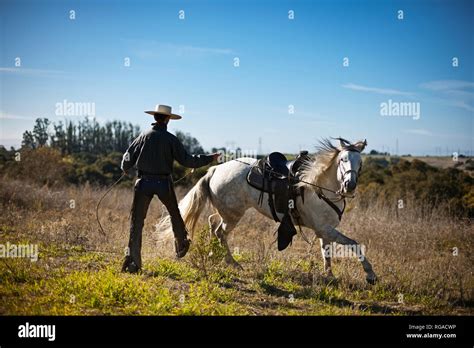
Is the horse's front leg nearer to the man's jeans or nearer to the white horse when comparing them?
the white horse

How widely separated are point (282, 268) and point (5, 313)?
4.24 meters

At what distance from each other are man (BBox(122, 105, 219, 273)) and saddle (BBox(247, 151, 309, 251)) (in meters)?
1.04

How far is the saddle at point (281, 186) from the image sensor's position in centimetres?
645

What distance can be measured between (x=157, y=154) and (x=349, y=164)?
289cm

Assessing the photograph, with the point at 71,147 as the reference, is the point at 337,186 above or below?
below

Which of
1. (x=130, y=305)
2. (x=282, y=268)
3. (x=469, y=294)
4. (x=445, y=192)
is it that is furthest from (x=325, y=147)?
(x=445, y=192)

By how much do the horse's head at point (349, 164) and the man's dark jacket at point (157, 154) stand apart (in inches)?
82.5

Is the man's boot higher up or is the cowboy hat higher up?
the cowboy hat

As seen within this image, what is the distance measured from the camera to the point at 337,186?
248 inches

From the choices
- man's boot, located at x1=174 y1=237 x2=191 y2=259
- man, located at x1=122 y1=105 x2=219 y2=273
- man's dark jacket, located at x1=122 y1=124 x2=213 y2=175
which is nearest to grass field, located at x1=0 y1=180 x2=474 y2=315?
man's boot, located at x1=174 y1=237 x2=191 y2=259

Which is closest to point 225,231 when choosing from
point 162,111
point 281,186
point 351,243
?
point 281,186

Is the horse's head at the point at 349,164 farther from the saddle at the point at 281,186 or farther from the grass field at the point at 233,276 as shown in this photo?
the grass field at the point at 233,276

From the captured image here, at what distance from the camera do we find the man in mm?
5988
